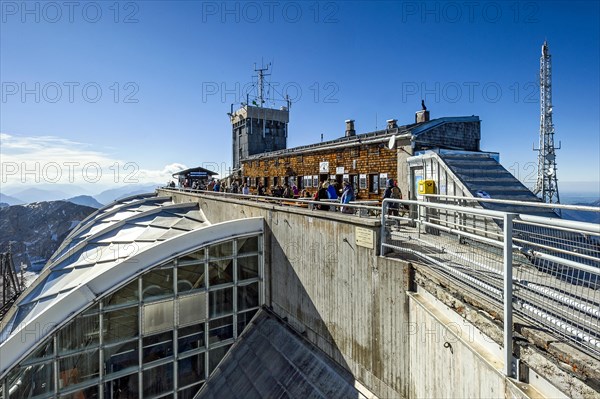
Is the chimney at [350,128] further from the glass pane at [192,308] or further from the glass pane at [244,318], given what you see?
the glass pane at [192,308]

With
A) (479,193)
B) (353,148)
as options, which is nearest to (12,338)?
(479,193)

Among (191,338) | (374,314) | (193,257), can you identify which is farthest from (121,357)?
(374,314)

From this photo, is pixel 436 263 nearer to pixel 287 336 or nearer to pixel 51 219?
pixel 287 336

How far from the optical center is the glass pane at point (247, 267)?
10.7 meters

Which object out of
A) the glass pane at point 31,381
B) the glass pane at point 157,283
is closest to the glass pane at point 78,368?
the glass pane at point 31,381

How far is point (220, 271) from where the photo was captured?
1033 cm

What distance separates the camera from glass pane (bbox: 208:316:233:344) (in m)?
10.2

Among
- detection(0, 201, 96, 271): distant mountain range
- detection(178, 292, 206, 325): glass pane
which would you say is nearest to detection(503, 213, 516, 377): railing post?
detection(178, 292, 206, 325): glass pane

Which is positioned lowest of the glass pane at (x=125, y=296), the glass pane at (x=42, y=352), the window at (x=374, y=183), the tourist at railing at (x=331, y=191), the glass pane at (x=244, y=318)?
the glass pane at (x=244, y=318)

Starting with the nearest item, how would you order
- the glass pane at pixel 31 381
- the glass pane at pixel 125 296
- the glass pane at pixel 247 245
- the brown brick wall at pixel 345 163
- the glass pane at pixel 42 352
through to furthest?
the glass pane at pixel 31 381, the glass pane at pixel 42 352, the glass pane at pixel 125 296, the glass pane at pixel 247 245, the brown brick wall at pixel 345 163

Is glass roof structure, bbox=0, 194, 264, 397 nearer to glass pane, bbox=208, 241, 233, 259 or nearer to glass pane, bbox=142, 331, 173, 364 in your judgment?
glass pane, bbox=208, 241, 233, 259

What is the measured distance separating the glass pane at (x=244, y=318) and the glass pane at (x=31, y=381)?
5167mm

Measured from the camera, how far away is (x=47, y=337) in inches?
305

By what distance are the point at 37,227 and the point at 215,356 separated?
100575mm
